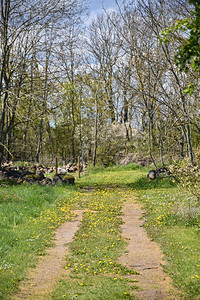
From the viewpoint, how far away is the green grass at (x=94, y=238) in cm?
519

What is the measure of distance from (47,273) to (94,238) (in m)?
2.22

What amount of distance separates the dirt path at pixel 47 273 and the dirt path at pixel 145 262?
1.27 meters

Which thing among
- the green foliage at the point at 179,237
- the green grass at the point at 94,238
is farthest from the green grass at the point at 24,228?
the green foliage at the point at 179,237

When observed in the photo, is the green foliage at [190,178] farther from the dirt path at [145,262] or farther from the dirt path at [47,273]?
the dirt path at [47,273]

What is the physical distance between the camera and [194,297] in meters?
4.73

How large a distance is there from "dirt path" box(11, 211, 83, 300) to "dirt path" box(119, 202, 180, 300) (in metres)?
1.27

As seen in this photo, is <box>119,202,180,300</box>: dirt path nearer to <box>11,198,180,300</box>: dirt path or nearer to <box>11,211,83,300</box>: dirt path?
<box>11,198,180,300</box>: dirt path

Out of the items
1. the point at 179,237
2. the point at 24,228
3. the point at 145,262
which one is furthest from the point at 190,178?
the point at 24,228

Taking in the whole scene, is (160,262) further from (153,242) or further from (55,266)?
(55,266)

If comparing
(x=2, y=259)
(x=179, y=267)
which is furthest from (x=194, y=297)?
(x=2, y=259)

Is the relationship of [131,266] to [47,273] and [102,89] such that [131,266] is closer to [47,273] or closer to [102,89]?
[47,273]

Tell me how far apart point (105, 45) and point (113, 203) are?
1874 centimetres

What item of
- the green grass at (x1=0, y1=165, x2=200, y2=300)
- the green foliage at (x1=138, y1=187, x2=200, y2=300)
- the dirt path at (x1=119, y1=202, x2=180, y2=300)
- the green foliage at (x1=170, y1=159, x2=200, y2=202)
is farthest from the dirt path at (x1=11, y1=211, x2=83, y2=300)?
the green foliage at (x1=170, y1=159, x2=200, y2=202)

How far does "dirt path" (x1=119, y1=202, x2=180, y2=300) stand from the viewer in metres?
4.88
